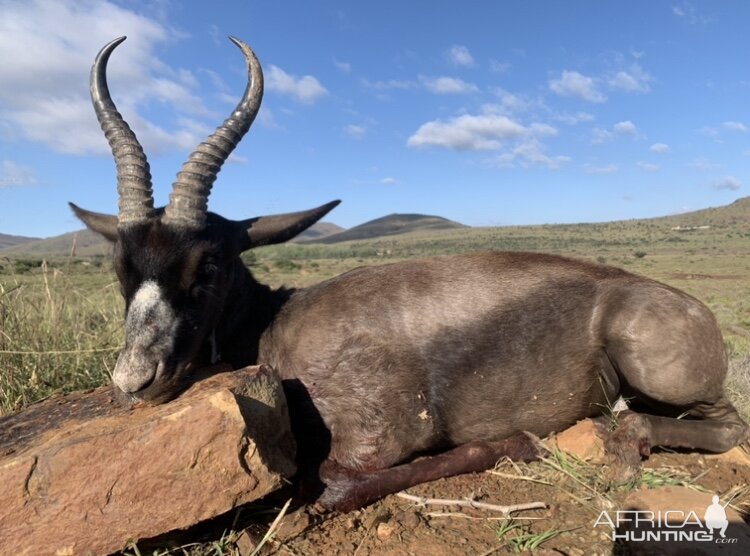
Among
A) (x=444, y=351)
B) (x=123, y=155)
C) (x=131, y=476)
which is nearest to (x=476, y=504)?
(x=444, y=351)

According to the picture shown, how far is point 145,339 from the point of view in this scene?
3.46m

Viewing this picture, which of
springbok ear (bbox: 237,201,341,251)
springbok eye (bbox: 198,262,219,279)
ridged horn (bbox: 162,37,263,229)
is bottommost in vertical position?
springbok eye (bbox: 198,262,219,279)

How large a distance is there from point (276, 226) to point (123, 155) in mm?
1215

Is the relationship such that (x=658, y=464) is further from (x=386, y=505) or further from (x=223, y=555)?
(x=223, y=555)

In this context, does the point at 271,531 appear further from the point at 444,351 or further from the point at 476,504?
the point at 444,351

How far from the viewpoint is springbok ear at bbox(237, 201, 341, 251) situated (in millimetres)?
4398

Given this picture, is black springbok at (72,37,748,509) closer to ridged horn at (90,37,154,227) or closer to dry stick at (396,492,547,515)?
ridged horn at (90,37,154,227)

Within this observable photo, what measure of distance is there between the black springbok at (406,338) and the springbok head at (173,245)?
0.5 inches

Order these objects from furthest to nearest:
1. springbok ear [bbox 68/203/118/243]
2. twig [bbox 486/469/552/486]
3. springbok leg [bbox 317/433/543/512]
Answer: springbok ear [bbox 68/203/118/243], twig [bbox 486/469/552/486], springbok leg [bbox 317/433/543/512]

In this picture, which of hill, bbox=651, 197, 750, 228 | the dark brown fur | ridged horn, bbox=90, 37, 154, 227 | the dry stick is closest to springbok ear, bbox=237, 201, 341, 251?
the dark brown fur

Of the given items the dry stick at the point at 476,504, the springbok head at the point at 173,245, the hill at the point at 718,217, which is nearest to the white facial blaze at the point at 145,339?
the springbok head at the point at 173,245

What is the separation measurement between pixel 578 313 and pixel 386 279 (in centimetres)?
157

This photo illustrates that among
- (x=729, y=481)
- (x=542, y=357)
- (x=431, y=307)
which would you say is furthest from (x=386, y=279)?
(x=729, y=481)

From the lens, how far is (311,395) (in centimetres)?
402
